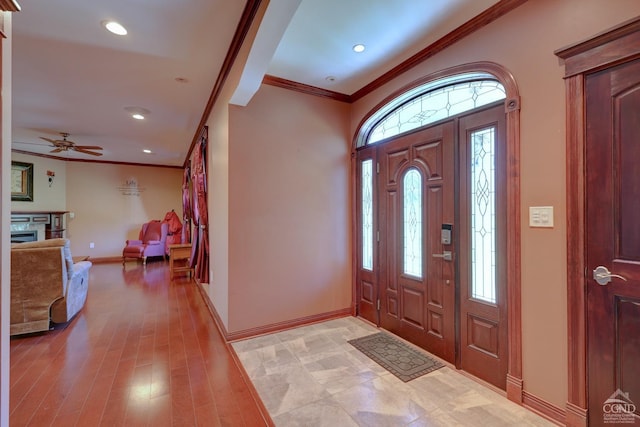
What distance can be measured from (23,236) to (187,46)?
21.8ft

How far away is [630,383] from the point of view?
1469 millimetres

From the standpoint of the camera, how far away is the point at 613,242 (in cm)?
151

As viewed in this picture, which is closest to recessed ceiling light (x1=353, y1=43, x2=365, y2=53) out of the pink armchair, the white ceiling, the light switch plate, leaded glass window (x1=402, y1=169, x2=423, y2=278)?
the white ceiling

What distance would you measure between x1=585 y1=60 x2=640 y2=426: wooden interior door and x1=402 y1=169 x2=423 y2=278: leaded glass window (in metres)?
1.19

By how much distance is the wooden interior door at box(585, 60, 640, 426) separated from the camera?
4.75 ft

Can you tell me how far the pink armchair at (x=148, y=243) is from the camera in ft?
22.2

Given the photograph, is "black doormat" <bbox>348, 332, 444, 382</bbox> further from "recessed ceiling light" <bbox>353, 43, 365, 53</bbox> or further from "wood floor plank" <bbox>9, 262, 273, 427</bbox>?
"recessed ceiling light" <bbox>353, 43, 365, 53</bbox>

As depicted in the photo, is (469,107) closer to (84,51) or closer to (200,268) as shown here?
(84,51)

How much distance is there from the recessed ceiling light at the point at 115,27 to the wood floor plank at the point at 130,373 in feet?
8.69

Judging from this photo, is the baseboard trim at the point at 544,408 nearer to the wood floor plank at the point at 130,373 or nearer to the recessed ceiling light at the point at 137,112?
the wood floor plank at the point at 130,373

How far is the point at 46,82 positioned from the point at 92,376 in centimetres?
303

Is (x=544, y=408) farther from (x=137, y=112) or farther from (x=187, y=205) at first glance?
(x=187, y=205)

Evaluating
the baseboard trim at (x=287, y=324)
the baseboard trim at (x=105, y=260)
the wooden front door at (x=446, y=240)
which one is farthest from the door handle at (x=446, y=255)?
the baseboard trim at (x=105, y=260)

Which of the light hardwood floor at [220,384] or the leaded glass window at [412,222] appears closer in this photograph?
the light hardwood floor at [220,384]
